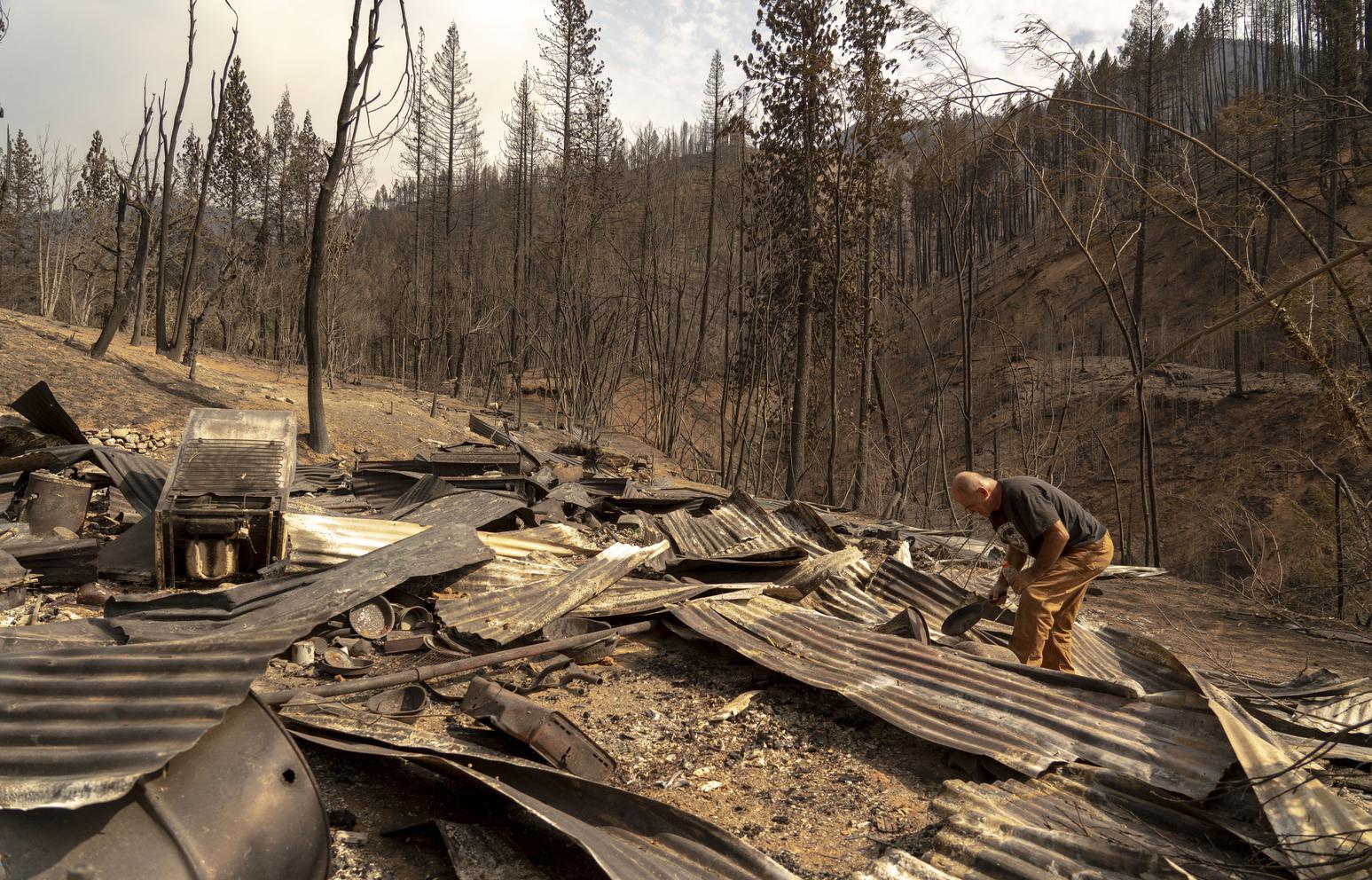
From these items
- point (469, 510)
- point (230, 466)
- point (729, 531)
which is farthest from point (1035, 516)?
point (230, 466)

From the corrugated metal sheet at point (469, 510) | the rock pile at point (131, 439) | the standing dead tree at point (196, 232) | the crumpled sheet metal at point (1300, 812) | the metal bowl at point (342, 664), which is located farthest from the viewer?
the standing dead tree at point (196, 232)

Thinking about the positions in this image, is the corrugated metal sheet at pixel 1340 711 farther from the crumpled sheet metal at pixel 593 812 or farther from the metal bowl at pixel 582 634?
the metal bowl at pixel 582 634

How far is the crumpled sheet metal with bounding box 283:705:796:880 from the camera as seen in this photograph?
2.71 m

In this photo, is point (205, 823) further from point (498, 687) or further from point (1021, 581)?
point (1021, 581)

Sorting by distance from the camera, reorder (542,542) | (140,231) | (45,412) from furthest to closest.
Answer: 1. (140,231)
2. (45,412)
3. (542,542)

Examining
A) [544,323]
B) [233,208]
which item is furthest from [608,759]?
[233,208]

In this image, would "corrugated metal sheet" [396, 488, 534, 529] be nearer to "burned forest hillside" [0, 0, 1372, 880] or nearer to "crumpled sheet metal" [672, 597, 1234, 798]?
"burned forest hillside" [0, 0, 1372, 880]

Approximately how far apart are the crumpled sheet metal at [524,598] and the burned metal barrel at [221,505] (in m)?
1.58

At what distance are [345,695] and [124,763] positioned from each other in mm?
2157

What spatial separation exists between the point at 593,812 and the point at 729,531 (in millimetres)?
5079

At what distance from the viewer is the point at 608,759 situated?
3.67 meters

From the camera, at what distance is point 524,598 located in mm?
5730

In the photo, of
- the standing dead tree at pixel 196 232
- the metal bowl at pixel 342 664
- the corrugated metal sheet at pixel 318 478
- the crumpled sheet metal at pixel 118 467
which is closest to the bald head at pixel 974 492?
the metal bowl at pixel 342 664

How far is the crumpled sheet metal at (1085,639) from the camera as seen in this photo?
191 inches
